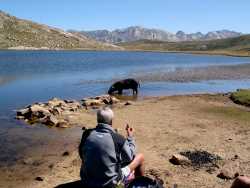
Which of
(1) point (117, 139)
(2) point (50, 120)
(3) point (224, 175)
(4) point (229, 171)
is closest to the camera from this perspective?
(1) point (117, 139)

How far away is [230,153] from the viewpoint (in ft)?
47.6

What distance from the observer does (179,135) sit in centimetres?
1714

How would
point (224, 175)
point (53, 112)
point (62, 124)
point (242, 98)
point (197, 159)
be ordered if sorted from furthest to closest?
point (242, 98)
point (53, 112)
point (62, 124)
point (197, 159)
point (224, 175)

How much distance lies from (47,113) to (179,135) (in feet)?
22.9

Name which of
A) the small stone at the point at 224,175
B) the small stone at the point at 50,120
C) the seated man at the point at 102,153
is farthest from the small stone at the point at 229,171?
the small stone at the point at 50,120

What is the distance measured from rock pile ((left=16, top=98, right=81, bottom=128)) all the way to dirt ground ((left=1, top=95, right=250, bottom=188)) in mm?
922

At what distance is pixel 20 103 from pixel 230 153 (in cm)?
1526

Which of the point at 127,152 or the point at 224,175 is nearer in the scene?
the point at 127,152

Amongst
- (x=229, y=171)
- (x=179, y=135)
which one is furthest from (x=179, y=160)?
(x=179, y=135)

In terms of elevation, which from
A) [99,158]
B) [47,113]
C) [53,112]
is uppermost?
[99,158]

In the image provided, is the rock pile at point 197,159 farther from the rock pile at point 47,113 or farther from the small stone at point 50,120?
the small stone at point 50,120

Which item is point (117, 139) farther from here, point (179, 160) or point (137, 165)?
point (179, 160)

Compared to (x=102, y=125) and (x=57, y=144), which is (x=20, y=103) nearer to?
(x=57, y=144)

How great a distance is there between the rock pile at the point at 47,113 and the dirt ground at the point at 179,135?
3.02 ft
